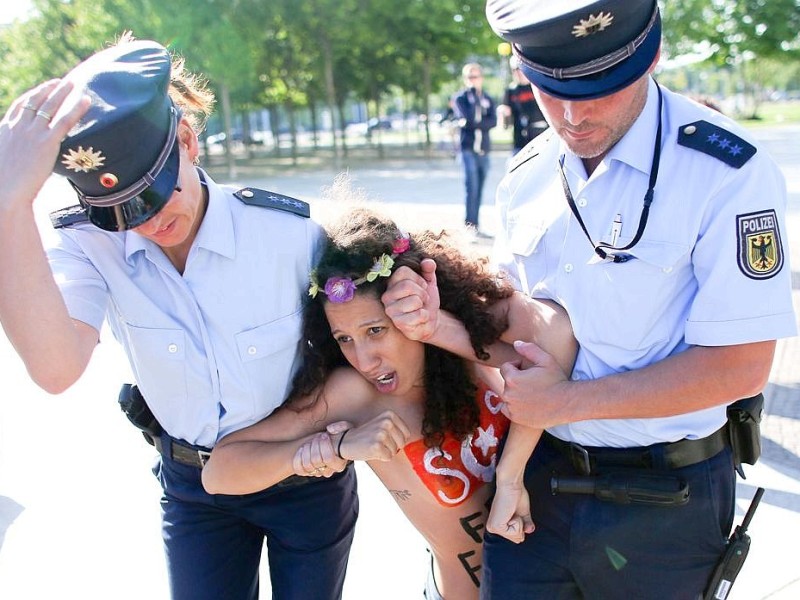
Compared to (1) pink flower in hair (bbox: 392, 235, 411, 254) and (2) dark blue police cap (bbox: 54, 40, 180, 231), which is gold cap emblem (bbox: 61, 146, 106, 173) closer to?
(2) dark blue police cap (bbox: 54, 40, 180, 231)

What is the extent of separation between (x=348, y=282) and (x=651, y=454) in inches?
31.4

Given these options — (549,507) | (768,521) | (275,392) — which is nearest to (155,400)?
(275,392)

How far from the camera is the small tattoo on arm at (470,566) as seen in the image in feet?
7.23

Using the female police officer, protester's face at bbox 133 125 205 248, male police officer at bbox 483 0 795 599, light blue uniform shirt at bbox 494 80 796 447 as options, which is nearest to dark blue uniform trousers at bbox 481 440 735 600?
male police officer at bbox 483 0 795 599

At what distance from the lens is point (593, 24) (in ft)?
5.31

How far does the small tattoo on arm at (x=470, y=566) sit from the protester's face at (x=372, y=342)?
1.69ft

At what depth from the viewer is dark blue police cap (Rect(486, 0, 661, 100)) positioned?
1.62m

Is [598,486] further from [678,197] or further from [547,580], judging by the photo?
[678,197]

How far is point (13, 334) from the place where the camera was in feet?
5.43

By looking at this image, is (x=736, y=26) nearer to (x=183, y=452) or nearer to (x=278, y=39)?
(x=278, y=39)

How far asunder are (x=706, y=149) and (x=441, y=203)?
11.2m

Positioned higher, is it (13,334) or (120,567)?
(13,334)

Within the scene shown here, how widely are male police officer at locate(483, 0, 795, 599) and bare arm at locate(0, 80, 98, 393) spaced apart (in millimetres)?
940

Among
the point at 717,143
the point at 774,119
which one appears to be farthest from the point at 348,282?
the point at 774,119
